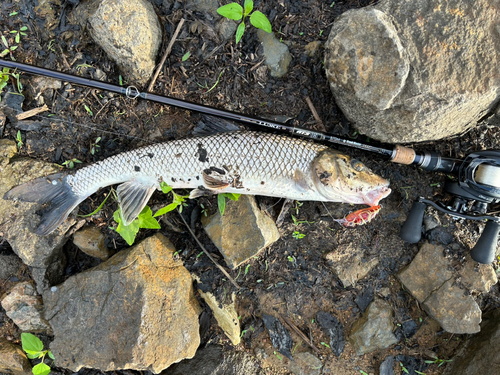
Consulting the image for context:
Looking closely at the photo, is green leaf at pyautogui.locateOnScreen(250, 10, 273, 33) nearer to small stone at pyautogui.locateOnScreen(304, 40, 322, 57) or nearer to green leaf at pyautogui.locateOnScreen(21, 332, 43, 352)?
small stone at pyautogui.locateOnScreen(304, 40, 322, 57)

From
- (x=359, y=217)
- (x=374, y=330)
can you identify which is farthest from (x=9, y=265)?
(x=374, y=330)

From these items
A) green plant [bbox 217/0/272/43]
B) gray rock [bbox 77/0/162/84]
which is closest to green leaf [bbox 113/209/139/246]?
gray rock [bbox 77/0/162/84]

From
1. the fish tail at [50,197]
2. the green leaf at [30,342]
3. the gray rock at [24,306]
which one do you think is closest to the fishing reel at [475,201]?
the fish tail at [50,197]

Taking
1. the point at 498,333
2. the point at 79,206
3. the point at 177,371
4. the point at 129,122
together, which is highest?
the point at 129,122

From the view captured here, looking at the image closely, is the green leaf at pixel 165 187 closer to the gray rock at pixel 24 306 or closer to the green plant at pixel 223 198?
the green plant at pixel 223 198

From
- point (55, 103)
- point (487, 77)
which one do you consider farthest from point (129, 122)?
point (487, 77)

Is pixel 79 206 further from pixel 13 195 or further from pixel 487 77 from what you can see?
pixel 487 77

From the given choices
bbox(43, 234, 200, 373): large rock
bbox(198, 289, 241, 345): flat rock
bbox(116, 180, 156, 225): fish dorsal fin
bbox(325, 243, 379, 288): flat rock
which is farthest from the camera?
bbox(325, 243, 379, 288): flat rock

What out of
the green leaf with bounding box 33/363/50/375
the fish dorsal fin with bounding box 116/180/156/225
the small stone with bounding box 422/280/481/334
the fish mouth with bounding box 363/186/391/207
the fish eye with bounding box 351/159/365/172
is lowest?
the green leaf with bounding box 33/363/50/375
